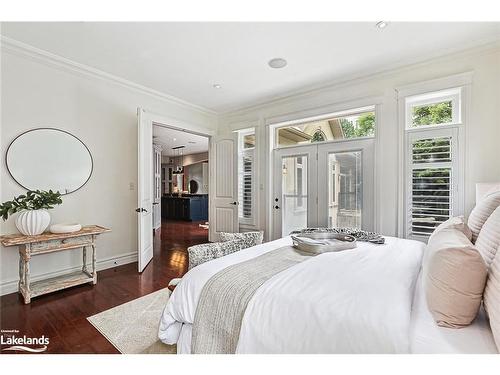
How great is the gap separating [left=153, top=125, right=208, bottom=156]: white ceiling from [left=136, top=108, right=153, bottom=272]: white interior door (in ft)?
7.33

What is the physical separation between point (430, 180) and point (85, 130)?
4.23m

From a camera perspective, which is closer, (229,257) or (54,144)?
(229,257)

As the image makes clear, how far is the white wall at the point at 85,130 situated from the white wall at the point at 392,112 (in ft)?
5.81

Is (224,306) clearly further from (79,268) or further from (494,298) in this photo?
(79,268)

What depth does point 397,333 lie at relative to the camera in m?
0.84

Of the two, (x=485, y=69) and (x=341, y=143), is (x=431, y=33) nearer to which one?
(x=485, y=69)

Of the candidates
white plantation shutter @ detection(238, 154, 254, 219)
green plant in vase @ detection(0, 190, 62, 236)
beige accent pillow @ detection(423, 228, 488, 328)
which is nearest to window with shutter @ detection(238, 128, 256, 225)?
white plantation shutter @ detection(238, 154, 254, 219)

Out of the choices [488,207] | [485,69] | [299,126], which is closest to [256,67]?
[299,126]

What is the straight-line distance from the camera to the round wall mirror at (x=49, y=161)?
8.47ft

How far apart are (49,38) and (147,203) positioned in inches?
80.6

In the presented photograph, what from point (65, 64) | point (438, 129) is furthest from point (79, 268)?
point (438, 129)

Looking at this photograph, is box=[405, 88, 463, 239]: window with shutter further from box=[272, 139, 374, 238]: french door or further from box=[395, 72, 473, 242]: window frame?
box=[272, 139, 374, 238]: french door

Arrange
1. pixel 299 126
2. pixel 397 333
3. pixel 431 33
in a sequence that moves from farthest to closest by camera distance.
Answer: pixel 299 126 < pixel 431 33 < pixel 397 333

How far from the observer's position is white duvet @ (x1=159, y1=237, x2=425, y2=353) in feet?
2.93
